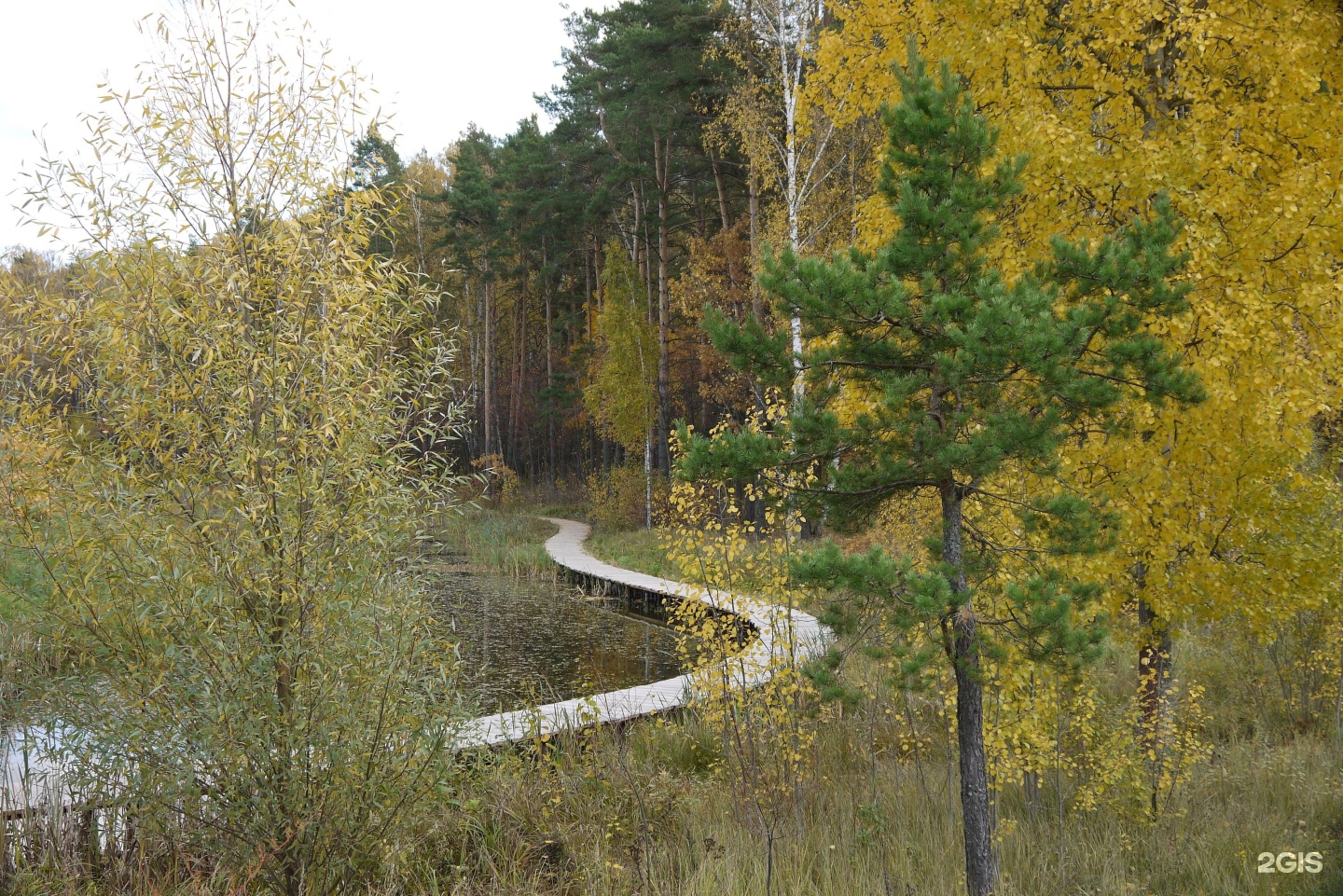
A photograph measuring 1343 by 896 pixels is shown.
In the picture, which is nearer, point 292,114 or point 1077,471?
point 292,114

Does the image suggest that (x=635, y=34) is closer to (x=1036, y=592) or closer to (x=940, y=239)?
(x=940, y=239)

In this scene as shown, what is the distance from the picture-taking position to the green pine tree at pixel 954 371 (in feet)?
11.3

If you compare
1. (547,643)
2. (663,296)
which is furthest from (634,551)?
(547,643)

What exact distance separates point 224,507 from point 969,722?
344 centimetres

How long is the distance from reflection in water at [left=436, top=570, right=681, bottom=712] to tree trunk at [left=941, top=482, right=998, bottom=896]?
168 inches

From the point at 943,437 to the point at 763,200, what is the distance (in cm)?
1815

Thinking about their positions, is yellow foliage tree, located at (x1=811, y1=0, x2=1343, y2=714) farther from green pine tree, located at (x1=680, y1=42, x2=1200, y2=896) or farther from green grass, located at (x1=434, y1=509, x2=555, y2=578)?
green grass, located at (x1=434, y1=509, x2=555, y2=578)

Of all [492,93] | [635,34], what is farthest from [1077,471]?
[492,93]

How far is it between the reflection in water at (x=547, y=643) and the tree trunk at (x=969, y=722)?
427cm

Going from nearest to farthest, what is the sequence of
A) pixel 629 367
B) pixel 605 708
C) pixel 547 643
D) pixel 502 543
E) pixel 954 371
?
pixel 954 371 → pixel 605 708 → pixel 547 643 → pixel 502 543 → pixel 629 367

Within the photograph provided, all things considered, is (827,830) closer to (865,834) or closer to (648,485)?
(865,834)

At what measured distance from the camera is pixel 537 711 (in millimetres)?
5844

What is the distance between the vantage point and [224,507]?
3.59 m

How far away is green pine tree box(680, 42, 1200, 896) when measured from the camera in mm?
3430
